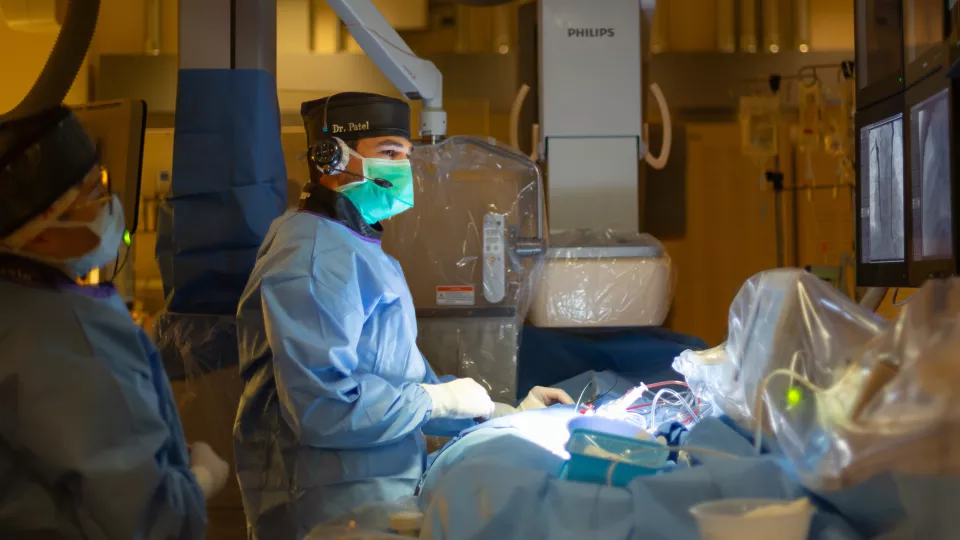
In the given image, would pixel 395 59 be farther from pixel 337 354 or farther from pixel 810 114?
pixel 810 114

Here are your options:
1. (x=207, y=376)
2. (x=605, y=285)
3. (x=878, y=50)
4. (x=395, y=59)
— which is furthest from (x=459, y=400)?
(x=878, y=50)

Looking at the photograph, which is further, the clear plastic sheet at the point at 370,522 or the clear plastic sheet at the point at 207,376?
the clear plastic sheet at the point at 207,376

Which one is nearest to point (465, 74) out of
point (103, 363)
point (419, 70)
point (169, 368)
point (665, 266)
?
point (419, 70)

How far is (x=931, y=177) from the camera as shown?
195 centimetres

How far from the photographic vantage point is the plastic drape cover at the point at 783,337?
4.59 ft

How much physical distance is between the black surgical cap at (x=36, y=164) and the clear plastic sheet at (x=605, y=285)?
1651mm

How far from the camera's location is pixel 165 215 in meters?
2.77

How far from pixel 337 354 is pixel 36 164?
74cm

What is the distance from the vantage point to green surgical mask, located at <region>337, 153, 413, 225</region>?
6.97 ft

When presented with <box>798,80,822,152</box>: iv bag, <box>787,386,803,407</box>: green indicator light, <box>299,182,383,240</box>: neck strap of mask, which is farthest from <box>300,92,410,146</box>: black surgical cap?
<box>798,80,822,152</box>: iv bag

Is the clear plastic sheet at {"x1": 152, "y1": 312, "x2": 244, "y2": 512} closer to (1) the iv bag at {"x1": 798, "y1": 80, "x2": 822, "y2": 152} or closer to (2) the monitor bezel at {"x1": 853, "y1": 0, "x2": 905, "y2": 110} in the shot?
(2) the monitor bezel at {"x1": 853, "y1": 0, "x2": 905, "y2": 110}

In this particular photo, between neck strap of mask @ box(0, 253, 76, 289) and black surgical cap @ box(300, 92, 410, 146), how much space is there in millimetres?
1010

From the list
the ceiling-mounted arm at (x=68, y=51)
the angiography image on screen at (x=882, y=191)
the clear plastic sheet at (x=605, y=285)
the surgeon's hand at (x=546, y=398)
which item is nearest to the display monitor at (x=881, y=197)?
the angiography image on screen at (x=882, y=191)

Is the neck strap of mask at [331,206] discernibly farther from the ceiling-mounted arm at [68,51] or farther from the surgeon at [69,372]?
the ceiling-mounted arm at [68,51]
